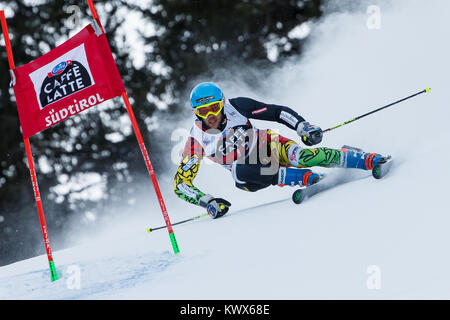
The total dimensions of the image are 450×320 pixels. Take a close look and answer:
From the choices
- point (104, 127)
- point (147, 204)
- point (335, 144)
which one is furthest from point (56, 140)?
point (335, 144)

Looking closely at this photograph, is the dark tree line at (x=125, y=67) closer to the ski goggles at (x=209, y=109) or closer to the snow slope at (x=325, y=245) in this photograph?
the snow slope at (x=325, y=245)

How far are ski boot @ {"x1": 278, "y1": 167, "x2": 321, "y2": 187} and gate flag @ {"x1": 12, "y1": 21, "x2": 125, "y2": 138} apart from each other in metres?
1.65

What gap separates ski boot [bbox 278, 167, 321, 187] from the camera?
5.62 metres

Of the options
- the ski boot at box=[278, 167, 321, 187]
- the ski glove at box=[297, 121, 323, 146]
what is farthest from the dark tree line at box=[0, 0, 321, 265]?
the ski glove at box=[297, 121, 323, 146]

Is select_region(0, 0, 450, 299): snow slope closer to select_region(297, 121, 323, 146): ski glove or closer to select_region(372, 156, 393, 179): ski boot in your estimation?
select_region(372, 156, 393, 179): ski boot

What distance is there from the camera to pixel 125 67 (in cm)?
1424

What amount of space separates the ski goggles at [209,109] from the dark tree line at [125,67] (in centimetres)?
799

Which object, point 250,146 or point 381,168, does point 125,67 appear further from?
point 381,168

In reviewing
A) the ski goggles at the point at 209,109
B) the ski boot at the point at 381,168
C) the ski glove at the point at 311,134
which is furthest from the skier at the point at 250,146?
the ski boot at the point at 381,168

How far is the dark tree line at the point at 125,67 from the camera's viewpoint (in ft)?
44.9

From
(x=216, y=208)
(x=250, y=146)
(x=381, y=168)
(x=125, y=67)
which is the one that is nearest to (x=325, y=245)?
(x=381, y=168)

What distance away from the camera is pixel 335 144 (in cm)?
783

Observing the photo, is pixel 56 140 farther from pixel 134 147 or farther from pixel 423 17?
pixel 423 17

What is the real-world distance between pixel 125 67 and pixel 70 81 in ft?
31.2
